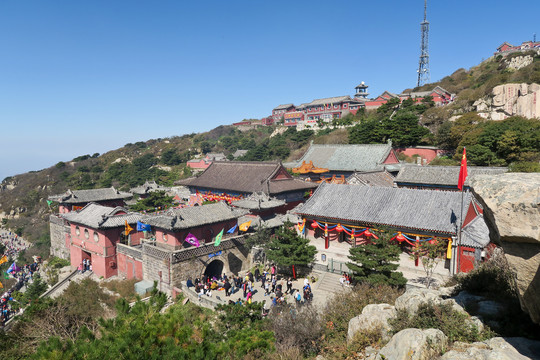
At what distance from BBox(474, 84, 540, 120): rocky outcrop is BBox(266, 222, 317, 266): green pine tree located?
35078 mm

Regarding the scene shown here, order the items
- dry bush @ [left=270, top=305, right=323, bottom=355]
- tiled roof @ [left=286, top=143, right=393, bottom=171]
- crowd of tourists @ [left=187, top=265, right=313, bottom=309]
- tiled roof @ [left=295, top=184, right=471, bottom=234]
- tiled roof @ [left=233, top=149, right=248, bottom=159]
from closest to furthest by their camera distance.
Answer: dry bush @ [left=270, top=305, right=323, bottom=355] → crowd of tourists @ [left=187, top=265, right=313, bottom=309] → tiled roof @ [left=295, top=184, right=471, bottom=234] → tiled roof @ [left=286, top=143, right=393, bottom=171] → tiled roof @ [left=233, top=149, right=248, bottom=159]

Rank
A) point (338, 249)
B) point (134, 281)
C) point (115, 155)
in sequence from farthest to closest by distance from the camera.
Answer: point (115, 155) < point (134, 281) < point (338, 249)

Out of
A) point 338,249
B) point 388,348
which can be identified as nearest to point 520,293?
point 388,348

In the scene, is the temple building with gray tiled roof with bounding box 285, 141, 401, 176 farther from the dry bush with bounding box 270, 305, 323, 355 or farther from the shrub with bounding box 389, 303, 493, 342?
the shrub with bounding box 389, 303, 493, 342

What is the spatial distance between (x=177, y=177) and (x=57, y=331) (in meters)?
57.3

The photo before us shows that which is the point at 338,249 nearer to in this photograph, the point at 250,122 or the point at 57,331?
the point at 57,331

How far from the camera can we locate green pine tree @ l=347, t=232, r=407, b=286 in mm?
15711

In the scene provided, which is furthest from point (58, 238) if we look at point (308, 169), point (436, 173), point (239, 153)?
point (239, 153)

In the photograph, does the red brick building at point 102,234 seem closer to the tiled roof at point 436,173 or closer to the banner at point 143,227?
the banner at point 143,227

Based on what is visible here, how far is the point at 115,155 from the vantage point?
A: 93500 millimetres

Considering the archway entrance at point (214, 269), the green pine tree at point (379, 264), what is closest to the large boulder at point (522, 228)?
the green pine tree at point (379, 264)

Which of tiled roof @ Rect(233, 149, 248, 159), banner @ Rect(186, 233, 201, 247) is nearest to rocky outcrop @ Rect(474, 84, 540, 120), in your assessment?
banner @ Rect(186, 233, 201, 247)

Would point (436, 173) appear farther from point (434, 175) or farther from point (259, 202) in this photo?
point (259, 202)

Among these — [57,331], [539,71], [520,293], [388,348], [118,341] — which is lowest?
[57,331]
